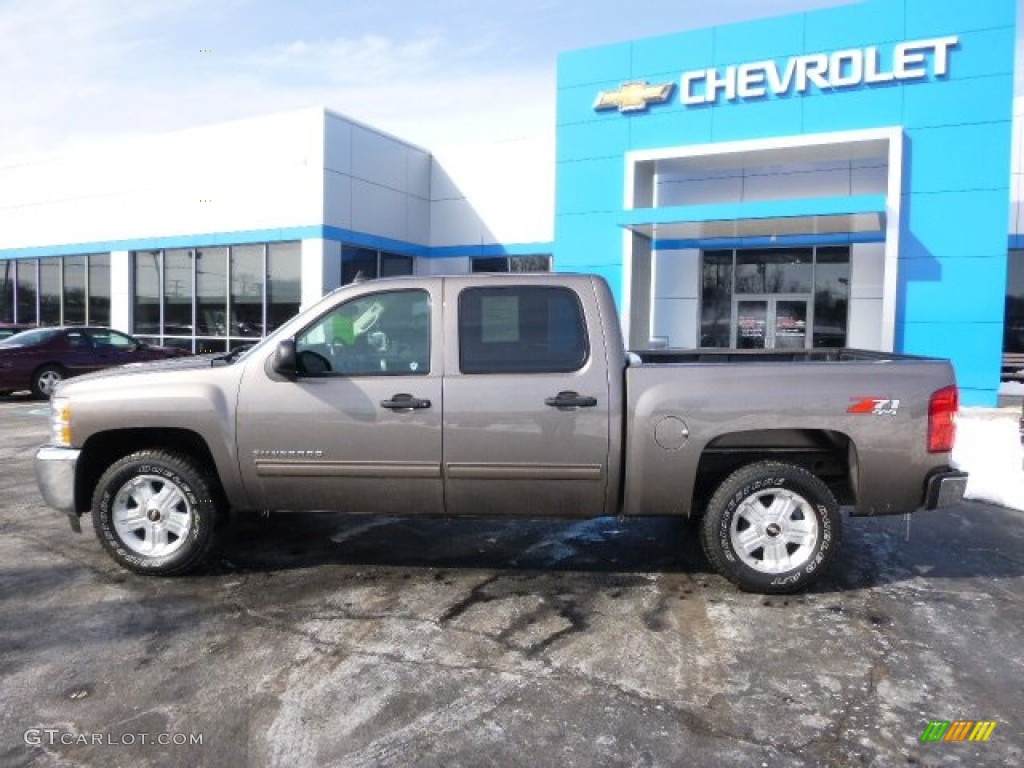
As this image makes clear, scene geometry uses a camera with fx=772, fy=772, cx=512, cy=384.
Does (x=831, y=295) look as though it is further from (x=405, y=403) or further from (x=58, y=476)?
(x=58, y=476)

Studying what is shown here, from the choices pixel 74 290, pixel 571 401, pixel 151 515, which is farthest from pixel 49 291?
pixel 571 401

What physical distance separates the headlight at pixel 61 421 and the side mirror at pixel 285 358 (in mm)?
1406

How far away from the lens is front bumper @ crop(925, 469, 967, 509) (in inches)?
172

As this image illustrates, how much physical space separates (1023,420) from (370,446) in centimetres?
759

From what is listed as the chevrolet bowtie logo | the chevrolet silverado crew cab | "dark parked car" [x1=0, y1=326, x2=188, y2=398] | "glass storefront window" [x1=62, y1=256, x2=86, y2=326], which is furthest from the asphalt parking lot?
"glass storefront window" [x1=62, y1=256, x2=86, y2=326]

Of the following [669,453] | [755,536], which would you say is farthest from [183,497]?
[755,536]

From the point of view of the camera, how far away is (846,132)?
1501 cm

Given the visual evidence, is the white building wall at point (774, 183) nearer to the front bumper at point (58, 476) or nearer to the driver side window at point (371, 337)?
the driver side window at point (371, 337)

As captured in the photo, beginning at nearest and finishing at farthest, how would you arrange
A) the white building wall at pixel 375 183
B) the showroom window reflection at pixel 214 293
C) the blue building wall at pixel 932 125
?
the blue building wall at pixel 932 125, the white building wall at pixel 375 183, the showroom window reflection at pixel 214 293

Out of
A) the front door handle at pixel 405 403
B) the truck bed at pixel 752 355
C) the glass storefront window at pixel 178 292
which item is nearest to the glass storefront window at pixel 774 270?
the truck bed at pixel 752 355

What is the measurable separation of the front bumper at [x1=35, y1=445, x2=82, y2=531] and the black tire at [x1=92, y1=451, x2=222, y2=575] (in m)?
0.16

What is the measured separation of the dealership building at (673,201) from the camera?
14.5 m
